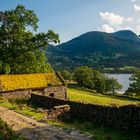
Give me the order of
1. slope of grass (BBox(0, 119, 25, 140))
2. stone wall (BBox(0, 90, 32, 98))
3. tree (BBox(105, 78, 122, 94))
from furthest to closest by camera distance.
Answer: tree (BBox(105, 78, 122, 94)) → stone wall (BBox(0, 90, 32, 98)) → slope of grass (BBox(0, 119, 25, 140))

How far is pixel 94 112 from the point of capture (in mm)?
26734

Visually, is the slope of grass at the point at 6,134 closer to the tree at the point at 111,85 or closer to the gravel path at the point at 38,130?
the gravel path at the point at 38,130

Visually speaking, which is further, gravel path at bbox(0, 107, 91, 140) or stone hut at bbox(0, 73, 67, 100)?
stone hut at bbox(0, 73, 67, 100)

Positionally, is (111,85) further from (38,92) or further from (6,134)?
(6,134)

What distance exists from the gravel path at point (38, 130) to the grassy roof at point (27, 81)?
1641cm

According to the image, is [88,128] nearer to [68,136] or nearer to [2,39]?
[68,136]

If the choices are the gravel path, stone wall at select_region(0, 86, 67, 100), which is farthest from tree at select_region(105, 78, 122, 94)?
the gravel path

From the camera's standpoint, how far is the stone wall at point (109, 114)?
885 inches

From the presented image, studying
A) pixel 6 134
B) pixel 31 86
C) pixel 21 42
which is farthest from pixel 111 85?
pixel 6 134

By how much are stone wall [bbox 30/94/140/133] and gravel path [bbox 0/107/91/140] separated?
169 inches

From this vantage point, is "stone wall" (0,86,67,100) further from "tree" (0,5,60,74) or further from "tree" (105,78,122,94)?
"tree" (105,78,122,94)

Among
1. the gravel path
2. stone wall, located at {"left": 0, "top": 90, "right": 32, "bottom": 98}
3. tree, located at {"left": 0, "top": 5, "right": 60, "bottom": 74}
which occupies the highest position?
tree, located at {"left": 0, "top": 5, "right": 60, "bottom": 74}

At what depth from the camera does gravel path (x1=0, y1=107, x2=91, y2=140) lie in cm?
1962

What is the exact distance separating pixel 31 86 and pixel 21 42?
13.9 metres
